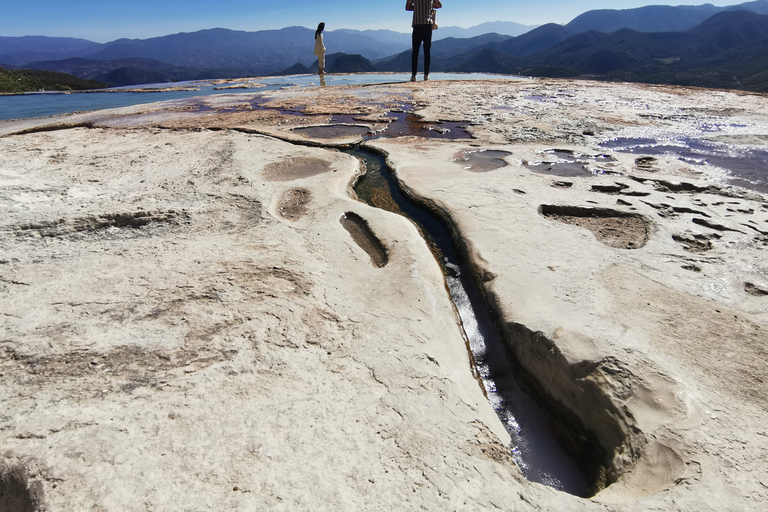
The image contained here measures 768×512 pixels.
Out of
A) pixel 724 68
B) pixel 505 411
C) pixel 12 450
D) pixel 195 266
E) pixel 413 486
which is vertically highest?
pixel 724 68

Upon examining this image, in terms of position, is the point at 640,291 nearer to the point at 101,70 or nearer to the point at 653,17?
the point at 101,70

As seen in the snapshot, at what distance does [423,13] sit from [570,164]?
11523 mm

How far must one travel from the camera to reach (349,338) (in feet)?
8.77

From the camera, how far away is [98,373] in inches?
87.8

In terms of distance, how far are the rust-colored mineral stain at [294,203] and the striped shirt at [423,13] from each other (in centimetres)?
1249

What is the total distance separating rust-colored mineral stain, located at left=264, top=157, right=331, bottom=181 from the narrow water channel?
1729mm

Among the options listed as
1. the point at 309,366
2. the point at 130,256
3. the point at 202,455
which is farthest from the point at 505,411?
the point at 130,256

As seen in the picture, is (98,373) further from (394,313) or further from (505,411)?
(505,411)

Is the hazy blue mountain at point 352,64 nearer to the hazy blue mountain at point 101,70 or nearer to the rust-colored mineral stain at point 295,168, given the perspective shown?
A: the hazy blue mountain at point 101,70

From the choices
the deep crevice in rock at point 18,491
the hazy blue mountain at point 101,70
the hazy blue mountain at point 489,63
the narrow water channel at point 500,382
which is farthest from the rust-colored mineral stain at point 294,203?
the hazy blue mountain at point 101,70

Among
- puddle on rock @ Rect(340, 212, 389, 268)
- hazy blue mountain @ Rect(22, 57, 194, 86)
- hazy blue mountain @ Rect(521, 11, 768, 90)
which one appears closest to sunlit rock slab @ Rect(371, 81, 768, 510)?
puddle on rock @ Rect(340, 212, 389, 268)

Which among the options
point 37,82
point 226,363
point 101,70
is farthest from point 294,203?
point 101,70

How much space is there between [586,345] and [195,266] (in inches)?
124

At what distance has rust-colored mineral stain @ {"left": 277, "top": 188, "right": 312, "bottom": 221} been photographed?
177 inches
